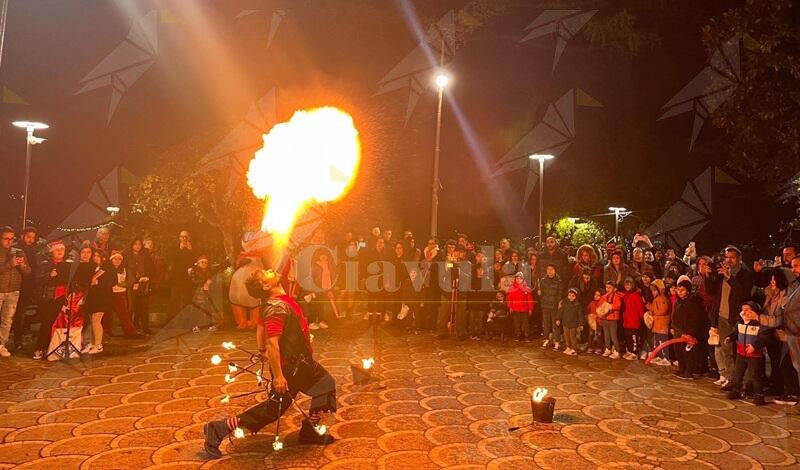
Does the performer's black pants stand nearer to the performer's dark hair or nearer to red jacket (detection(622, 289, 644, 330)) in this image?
the performer's dark hair

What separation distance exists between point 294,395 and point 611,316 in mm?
6924

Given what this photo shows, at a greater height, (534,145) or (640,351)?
(534,145)

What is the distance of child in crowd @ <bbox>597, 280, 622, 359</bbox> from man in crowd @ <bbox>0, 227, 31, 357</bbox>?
10317 mm

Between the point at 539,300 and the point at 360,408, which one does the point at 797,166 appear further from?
the point at 360,408

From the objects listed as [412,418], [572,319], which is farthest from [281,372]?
[572,319]

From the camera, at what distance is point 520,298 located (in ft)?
38.5

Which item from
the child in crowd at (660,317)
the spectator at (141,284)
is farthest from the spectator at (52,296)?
the child in crowd at (660,317)

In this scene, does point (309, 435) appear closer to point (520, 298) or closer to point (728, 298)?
point (728, 298)

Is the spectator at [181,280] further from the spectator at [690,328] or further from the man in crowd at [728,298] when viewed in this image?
the man in crowd at [728,298]

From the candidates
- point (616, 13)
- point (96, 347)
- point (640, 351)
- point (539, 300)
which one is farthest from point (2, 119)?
point (616, 13)

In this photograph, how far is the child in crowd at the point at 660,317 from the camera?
9508 mm

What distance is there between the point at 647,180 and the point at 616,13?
26.1 feet

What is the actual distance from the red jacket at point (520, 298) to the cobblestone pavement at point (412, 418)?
2.23m

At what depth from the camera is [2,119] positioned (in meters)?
20.2
